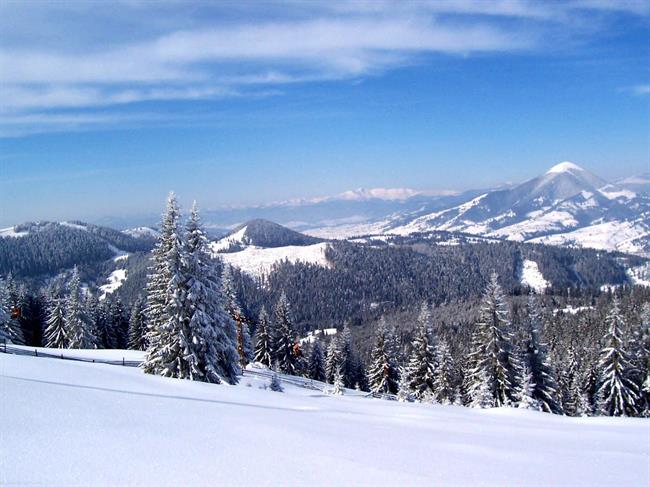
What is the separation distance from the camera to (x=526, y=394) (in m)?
33.2

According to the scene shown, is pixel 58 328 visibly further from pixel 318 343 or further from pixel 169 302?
pixel 318 343

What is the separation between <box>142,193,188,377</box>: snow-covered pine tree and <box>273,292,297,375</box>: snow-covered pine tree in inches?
1205

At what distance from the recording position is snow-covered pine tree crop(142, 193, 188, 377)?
2558 cm

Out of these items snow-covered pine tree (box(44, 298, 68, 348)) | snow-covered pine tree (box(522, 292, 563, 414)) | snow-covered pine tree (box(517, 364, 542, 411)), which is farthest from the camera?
snow-covered pine tree (box(44, 298, 68, 348))

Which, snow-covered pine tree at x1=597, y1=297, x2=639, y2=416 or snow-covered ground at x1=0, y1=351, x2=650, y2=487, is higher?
snow-covered ground at x1=0, y1=351, x2=650, y2=487

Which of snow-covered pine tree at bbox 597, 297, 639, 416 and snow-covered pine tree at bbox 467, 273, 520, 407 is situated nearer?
snow-covered pine tree at bbox 467, 273, 520, 407

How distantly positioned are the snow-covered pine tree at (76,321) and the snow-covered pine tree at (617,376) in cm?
5261

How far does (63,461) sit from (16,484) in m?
0.84

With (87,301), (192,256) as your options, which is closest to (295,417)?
(192,256)

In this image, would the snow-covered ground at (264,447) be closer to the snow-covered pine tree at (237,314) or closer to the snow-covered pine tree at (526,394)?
the snow-covered pine tree at (526,394)

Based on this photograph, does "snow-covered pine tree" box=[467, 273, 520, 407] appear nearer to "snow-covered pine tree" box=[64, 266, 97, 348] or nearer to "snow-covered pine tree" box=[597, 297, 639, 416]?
"snow-covered pine tree" box=[597, 297, 639, 416]

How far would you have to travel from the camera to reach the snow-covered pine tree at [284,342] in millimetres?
57312

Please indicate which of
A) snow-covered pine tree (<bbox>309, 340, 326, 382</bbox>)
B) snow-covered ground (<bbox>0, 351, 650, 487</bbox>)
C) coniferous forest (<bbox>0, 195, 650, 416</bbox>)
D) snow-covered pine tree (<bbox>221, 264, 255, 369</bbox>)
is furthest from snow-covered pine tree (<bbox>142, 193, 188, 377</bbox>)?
snow-covered pine tree (<bbox>309, 340, 326, 382</bbox>)

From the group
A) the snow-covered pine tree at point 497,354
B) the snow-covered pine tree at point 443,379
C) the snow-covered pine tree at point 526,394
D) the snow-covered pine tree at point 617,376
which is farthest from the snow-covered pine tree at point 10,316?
A: the snow-covered pine tree at point 617,376
